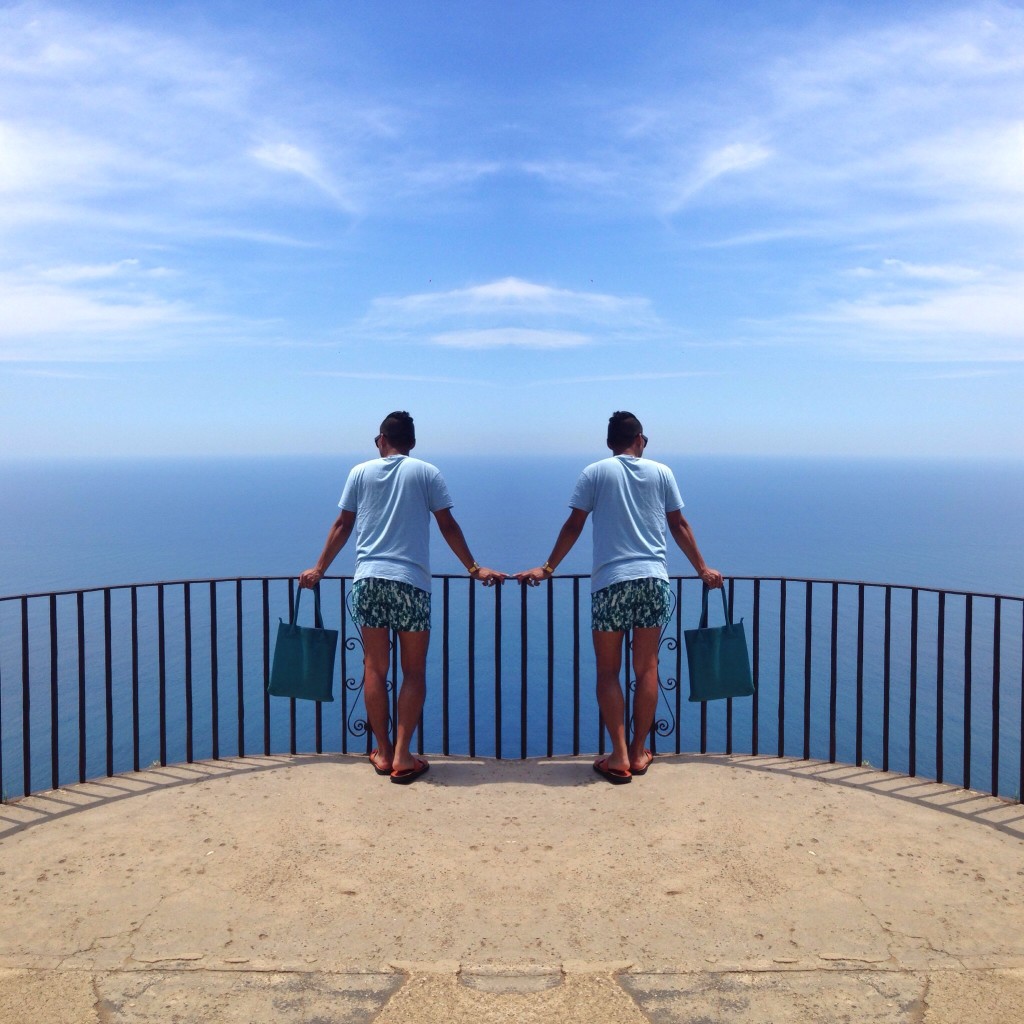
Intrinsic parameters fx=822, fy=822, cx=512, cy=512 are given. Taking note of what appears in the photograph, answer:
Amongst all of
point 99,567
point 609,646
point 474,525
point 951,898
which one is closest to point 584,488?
point 609,646

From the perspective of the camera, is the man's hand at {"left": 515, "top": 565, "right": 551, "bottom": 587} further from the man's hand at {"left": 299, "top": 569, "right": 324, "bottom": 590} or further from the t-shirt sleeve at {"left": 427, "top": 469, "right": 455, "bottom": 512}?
the man's hand at {"left": 299, "top": 569, "right": 324, "bottom": 590}

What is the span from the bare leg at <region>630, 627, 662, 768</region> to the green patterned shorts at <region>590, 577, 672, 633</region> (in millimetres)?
59

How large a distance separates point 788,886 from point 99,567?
437 feet

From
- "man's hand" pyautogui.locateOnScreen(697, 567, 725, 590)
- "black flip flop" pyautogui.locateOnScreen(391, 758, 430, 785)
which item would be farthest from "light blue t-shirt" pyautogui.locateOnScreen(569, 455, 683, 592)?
"black flip flop" pyautogui.locateOnScreen(391, 758, 430, 785)

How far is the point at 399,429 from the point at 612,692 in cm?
176

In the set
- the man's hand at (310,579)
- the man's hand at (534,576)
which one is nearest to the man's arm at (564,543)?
the man's hand at (534,576)

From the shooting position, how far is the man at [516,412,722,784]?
4160 mm

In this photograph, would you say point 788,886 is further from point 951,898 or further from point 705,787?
point 705,787

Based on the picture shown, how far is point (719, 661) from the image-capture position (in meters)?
4.51

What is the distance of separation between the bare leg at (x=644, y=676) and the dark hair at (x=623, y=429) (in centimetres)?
98

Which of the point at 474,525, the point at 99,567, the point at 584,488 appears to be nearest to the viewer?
the point at 584,488

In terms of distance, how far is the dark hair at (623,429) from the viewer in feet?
13.9

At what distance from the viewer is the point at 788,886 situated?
315 cm

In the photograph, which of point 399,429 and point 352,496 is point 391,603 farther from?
point 399,429
